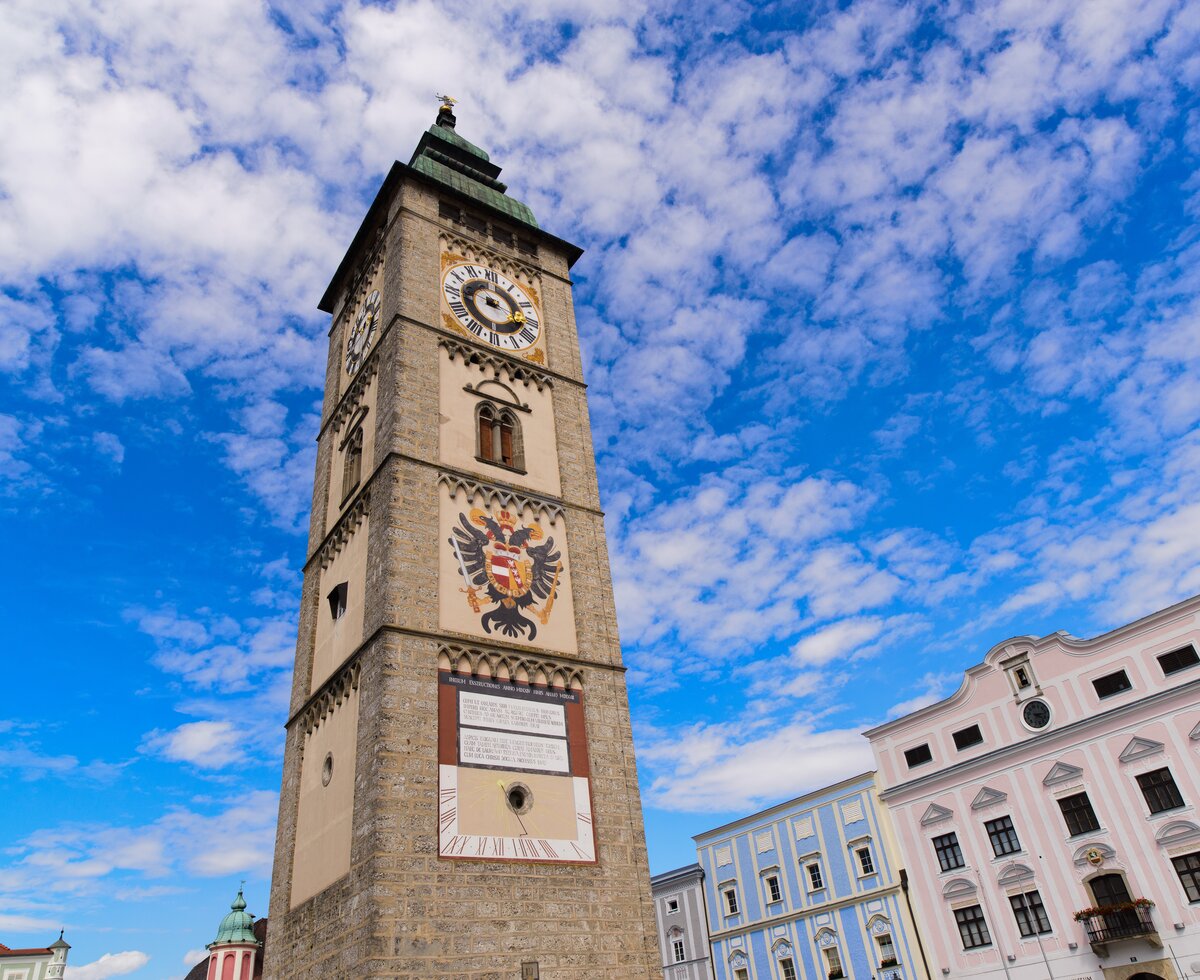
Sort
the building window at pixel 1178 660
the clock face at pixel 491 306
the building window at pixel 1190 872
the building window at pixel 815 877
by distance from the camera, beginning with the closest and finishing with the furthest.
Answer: the clock face at pixel 491 306
the building window at pixel 1190 872
the building window at pixel 1178 660
the building window at pixel 815 877

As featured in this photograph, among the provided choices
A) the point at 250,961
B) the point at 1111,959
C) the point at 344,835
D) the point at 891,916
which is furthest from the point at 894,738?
the point at 250,961

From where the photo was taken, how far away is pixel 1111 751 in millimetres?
28688

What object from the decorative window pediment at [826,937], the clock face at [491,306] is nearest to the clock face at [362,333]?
the clock face at [491,306]

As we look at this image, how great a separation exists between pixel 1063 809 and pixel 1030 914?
11.6 feet

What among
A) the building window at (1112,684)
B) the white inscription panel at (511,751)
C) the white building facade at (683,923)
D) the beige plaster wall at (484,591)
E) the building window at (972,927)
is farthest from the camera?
the white building facade at (683,923)

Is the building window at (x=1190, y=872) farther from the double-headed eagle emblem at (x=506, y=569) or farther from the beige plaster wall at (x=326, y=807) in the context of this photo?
the beige plaster wall at (x=326, y=807)

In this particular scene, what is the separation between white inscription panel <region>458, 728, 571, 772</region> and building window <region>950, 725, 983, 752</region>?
21285mm

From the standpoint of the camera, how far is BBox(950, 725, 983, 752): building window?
3262 cm

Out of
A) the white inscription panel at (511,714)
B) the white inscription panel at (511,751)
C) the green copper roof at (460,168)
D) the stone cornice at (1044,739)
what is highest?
the green copper roof at (460,168)

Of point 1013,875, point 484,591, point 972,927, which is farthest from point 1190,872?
point 484,591

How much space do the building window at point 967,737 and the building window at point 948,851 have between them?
3.14 meters

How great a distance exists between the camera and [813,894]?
36.2 metres

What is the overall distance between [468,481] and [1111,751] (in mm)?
22730

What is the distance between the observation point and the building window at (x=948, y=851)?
31.8 metres
